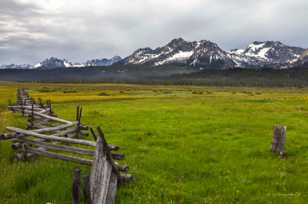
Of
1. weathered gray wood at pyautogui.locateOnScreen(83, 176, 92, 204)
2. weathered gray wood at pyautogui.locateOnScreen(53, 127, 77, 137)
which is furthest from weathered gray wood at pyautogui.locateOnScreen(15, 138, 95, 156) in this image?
weathered gray wood at pyautogui.locateOnScreen(83, 176, 92, 204)

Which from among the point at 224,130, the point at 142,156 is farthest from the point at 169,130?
the point at 142,156

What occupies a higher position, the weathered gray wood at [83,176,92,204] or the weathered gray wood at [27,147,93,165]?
the weathered gray wood at [83,176,92,204]

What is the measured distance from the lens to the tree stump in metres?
15.2

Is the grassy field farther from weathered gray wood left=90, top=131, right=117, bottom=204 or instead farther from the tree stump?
weathered gray wood left=90, top=131, right=117, bottom=204

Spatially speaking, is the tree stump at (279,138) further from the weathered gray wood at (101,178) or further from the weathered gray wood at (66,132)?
the weathered gray wood at (101,178)

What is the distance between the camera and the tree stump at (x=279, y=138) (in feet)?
50.0

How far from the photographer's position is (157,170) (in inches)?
485

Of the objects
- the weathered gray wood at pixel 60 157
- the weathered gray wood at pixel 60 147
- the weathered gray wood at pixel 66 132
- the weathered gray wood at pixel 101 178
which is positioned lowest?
the weathered gray wood at pixel 60 157

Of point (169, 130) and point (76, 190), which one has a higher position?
point (76, 190)

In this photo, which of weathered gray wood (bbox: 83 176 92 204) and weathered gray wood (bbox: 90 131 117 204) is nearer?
weathered gray wood (bbox: 83 176 92 204)

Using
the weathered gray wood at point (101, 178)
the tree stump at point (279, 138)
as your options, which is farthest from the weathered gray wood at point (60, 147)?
the tree stump at point (279, 138)

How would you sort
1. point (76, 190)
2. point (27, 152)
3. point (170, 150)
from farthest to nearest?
point (170, 150) < point (27, 152) < point (76, 190)

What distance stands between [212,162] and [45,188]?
24.1 feet

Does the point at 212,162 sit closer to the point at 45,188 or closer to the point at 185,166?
the point at 185,166
